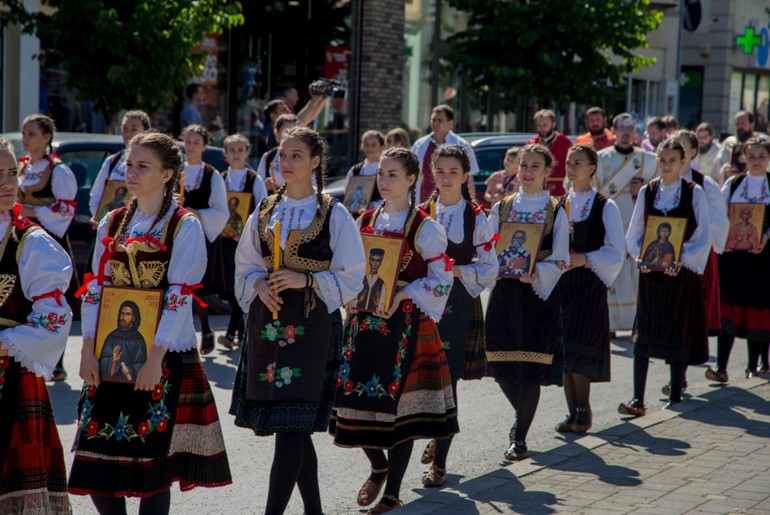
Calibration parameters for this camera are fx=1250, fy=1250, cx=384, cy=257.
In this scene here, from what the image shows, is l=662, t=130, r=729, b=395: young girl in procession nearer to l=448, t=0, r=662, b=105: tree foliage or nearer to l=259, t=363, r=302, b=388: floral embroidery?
l=259, t=363, r=302, b=388: floral embroidery

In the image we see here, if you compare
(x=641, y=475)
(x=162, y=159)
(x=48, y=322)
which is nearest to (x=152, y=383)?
(x=48, y=322)

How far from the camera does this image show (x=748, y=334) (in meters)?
10.1

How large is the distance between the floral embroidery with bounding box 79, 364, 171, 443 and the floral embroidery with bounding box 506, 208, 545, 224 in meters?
3.04

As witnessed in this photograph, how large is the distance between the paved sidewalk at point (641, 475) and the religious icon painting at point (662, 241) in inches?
39.5

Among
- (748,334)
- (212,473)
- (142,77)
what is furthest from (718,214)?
(142,77)

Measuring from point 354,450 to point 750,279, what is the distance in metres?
4.32

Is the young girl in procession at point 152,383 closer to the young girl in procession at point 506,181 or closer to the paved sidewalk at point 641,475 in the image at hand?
the paved sidewalk at point 641,475

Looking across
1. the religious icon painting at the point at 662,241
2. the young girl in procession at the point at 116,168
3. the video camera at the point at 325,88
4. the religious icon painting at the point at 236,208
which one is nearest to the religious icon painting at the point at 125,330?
the religious icon painting at the point at 662,241

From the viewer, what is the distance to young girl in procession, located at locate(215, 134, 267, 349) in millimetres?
10617

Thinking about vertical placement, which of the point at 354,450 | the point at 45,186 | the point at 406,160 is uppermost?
the point at 406,160

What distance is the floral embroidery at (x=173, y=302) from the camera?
4668 millimetres

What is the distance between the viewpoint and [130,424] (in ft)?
15.2

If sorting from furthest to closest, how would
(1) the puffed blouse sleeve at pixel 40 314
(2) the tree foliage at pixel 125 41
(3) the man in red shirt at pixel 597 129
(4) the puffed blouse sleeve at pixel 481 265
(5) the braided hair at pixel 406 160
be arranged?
(2) the tree foliage at pixel 125 41
(3) the man in red shirt at pixel 597 129
(4) the puffed blouse sleeve at pixel 481 265
(5) the braided hair at pixel 406 160
(1) the puffed blouse sleeve at pixel 40 314

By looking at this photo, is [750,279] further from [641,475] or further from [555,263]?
[641,475]
